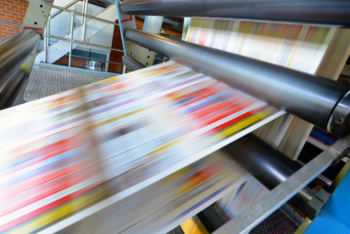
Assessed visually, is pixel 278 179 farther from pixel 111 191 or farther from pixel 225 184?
pixel 111 191

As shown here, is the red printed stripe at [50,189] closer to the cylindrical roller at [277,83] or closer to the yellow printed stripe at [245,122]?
the yellow printed stripe at [245,122]

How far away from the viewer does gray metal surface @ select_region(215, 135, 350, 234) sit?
0.85 ft

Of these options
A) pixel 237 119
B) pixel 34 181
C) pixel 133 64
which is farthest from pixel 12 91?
pixel 237 119

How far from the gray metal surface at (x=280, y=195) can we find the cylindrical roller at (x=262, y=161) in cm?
8

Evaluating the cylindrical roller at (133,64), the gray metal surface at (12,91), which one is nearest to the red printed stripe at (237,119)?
the cylindrical roller at (133,64)

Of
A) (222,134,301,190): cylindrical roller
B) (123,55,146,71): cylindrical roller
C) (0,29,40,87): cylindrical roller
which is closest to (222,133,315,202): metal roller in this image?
(222,134,301,190): cylindrical roller

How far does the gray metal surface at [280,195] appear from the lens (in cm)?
26

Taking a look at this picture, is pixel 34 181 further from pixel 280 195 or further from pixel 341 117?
pixel 341 117

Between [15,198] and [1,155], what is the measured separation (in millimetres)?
174

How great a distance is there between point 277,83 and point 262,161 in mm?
197

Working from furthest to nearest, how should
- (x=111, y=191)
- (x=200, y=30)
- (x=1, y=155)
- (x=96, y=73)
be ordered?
(x=96, y=73) < (x=200, y=30) < (x=1, y=155) < (x=111, y=191)

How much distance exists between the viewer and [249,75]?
1.70 feet

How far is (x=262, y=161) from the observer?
0.48 metres

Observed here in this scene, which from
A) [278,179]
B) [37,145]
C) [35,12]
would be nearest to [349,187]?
[278,179]
